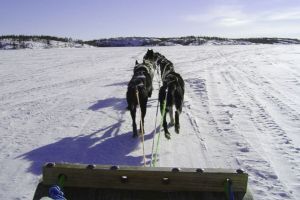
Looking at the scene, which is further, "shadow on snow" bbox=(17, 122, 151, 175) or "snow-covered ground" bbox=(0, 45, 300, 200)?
"shadow on snow" bbox=(17, 122, 151, 175)

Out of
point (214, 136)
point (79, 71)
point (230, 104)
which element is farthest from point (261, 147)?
point (79, 71)

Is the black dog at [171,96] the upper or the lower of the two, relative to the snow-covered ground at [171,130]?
upper

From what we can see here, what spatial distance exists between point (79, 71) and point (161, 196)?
44.2 feet

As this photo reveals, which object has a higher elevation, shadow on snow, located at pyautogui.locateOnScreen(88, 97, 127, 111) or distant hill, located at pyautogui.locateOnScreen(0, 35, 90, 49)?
distant hill, located at pyautogui.locateOnScreen(0, 35, 90, 49)

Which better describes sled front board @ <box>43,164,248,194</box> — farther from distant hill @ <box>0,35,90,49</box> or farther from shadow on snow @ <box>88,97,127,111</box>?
distant hill @ <box>0,35,90,49</box>

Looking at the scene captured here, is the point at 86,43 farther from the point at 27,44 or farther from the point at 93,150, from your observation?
the point at 93,150

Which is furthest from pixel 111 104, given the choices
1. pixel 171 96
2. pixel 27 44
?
pixel 27 44

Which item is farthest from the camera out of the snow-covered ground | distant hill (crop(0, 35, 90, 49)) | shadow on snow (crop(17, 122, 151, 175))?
distant hill (crop(0, 35, 90, 49))

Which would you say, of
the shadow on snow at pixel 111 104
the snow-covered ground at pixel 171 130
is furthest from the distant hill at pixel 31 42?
the shadow on snow at pixel 111 104

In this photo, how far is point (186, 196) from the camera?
2.83 metres

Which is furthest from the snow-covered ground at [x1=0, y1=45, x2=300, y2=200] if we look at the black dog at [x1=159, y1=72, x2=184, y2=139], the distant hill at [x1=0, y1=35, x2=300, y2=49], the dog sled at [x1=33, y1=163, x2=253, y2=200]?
the distant hill at [x1=0, y1=35, x2=300, y2=49]

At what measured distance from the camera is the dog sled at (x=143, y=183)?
2.78m

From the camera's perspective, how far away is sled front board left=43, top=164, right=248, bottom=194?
2.78 metres

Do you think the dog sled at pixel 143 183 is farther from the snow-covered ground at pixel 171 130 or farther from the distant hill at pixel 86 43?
the distant hill at pixel 86 43
